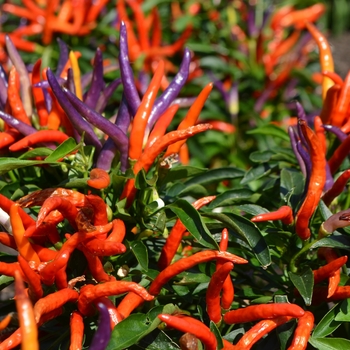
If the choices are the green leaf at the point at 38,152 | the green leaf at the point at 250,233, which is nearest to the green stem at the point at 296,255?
the green leaf at the point at 250,233

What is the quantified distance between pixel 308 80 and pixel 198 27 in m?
0.80

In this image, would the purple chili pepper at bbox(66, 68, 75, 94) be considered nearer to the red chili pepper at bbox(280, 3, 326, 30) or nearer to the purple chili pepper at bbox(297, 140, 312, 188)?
the purple chili pepper at bbox(297, 140, 312, 188)

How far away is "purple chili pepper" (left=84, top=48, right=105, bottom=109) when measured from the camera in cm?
195

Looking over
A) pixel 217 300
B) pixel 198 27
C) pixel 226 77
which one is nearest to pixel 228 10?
pixel 198 27

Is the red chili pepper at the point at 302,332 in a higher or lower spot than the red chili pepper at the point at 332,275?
lower

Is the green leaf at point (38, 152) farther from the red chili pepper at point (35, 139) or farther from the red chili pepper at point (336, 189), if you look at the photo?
the red chili pepper at point (336, 189)

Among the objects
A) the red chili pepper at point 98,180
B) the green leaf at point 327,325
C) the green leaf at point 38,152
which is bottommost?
the green leaf at point 327,325

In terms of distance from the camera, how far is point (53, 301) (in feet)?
4.72

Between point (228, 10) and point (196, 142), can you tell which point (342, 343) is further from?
point (228, 10)

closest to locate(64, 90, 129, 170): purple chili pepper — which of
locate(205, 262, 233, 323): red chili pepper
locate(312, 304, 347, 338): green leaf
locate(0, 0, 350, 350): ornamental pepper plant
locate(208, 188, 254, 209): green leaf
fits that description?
locate(0, 0, 350, 350): ornamental pepper plant

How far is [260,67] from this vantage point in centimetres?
365

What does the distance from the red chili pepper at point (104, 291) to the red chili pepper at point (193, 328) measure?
8 cm

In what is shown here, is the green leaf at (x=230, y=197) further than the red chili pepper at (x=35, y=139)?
Yes

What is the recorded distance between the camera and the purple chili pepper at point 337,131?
6.29 ft
